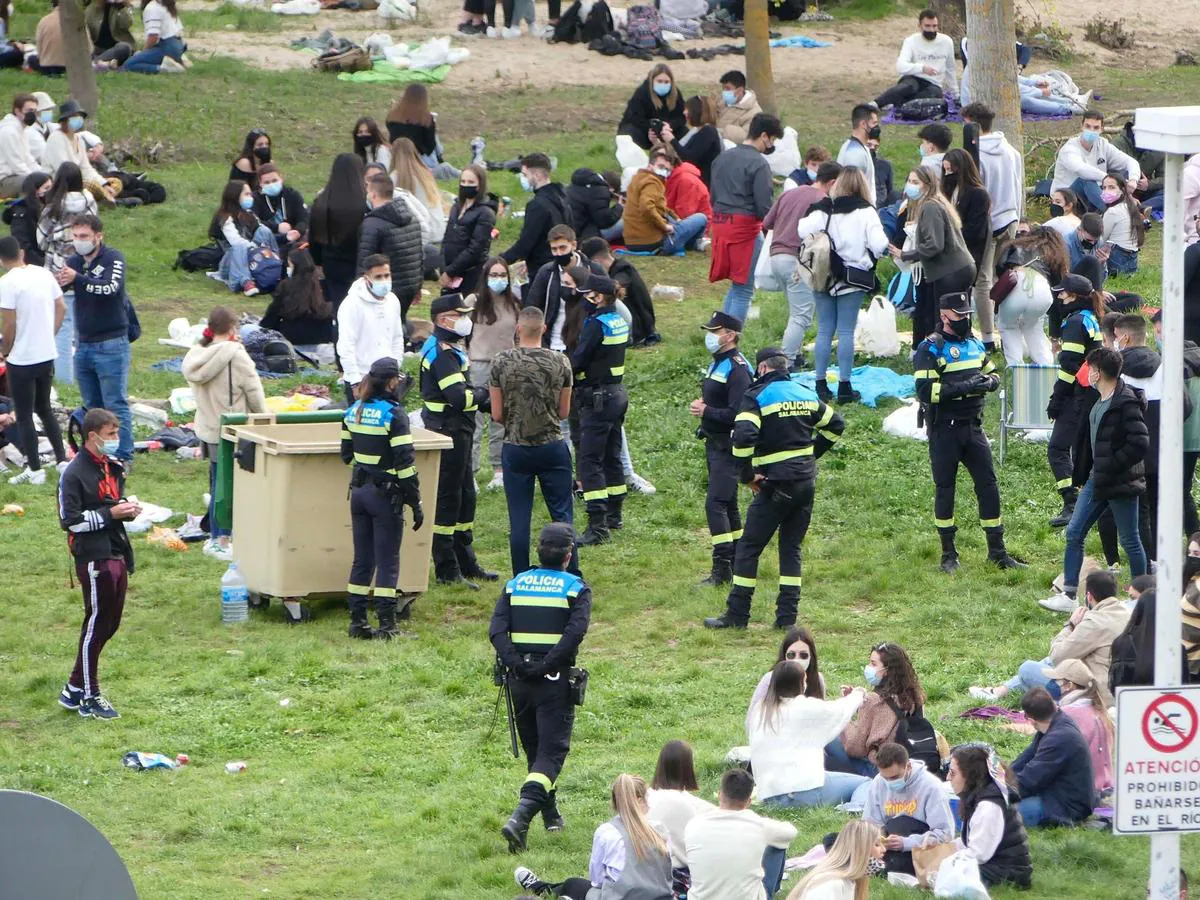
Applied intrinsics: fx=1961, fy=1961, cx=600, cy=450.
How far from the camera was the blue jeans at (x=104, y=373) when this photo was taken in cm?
1531

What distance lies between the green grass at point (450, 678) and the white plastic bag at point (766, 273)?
1.07m

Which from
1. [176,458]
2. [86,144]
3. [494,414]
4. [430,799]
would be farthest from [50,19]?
[430,799]

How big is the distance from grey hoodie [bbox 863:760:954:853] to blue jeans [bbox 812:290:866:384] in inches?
306

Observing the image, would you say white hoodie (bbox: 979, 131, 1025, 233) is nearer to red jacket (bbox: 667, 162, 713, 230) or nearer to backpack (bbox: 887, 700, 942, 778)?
red jacket (bbox: 667, 162, 713, 230)

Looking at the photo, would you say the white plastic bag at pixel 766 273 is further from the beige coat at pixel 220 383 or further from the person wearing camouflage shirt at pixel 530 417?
the beige coat at pixel 220 383

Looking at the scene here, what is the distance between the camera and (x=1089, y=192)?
2061 centimetres

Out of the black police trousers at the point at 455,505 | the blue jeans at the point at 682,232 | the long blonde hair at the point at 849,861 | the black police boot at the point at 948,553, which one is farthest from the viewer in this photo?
the blue jeans at the point at 682,232

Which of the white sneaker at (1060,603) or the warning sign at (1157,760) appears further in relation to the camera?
the white sneaker at (1060,603)

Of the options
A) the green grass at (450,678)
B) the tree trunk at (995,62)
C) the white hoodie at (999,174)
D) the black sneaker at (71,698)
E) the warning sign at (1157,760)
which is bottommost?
the green grass at (450,678)

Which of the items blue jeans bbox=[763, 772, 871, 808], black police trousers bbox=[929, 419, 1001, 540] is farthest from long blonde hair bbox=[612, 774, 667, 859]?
black police trousers bbox=[929, 419, 1001, 540]

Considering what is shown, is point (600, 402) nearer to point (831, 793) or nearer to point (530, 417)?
point (530, 417)

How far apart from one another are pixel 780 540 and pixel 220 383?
4.17m

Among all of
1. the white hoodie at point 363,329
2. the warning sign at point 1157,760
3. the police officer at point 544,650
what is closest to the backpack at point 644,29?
the white hoodie at point 363,329

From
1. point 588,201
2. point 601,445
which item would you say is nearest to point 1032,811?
point 601,445
